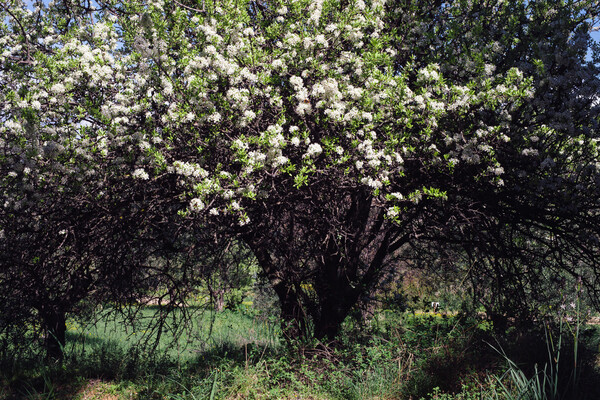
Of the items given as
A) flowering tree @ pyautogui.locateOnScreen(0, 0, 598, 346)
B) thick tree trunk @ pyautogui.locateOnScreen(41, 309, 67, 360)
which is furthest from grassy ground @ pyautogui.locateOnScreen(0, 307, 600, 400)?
flowering tree @ pyautogui.locateOnScreen(0, 0, 598, 346)

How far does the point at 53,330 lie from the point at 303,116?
16.4ft

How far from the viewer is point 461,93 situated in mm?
4762

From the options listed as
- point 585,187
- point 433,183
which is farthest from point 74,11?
point 585,187

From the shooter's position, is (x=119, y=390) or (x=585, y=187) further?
(x=119, y=390)

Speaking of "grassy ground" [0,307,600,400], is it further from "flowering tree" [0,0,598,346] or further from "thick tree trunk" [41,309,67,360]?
"flowering tree" [0,0,598,346]

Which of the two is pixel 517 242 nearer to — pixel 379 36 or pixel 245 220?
pixel 379 36

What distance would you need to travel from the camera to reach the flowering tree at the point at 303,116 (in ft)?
14.8

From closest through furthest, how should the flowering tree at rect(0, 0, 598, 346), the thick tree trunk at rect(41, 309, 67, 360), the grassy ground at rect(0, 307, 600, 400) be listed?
the flowering tree at rect(0, 0, 598, 346)
the grassy ground at rect(0, 307, 600, 400)
the thick tree trunk at rect(41, 309, 67, 360)

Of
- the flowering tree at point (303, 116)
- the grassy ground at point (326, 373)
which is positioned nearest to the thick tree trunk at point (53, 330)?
the grassy ground at point (326, 373)

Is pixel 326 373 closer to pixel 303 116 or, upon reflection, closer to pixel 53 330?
pixel 303 116

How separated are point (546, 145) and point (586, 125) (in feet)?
1.66

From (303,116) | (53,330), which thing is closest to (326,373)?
(303,116)

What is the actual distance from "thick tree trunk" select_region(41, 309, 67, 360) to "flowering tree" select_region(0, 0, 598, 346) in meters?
1.20

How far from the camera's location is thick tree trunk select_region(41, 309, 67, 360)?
5.40m
